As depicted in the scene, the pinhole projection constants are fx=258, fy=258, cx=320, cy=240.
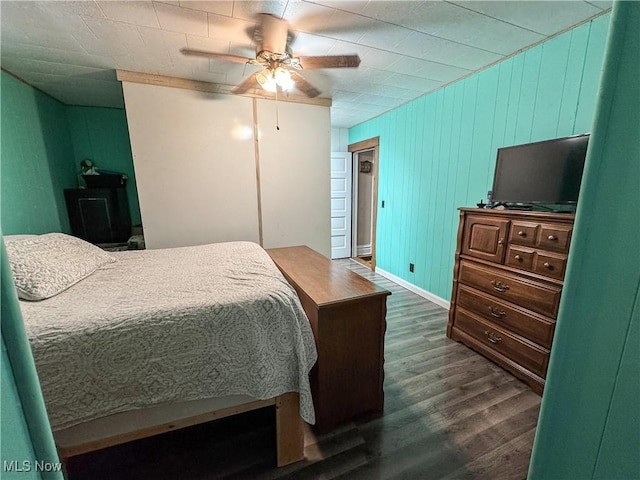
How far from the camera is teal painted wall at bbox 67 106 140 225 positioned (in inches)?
129

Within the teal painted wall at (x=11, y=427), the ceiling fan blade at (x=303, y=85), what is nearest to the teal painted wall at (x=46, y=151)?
the ceiling fan blade at (x=303, y=85)

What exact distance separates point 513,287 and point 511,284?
0.08 feet

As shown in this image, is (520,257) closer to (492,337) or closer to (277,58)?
(492,337)

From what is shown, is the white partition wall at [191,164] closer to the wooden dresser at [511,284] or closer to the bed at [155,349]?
the bed at [155,349]

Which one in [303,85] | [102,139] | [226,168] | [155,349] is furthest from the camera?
[102,139]

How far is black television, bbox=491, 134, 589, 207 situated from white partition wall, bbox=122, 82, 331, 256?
192 cm

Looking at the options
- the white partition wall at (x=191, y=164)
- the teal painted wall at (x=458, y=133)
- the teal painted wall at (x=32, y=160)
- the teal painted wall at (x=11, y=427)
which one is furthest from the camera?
the white partition wall at (x=191, y=164)

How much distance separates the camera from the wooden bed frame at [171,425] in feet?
3.37

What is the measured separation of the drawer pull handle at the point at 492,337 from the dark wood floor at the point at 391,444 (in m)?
0.25

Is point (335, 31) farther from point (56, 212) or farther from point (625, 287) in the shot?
point (56, 212)

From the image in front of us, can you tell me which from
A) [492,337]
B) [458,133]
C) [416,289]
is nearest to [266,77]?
[458,133]

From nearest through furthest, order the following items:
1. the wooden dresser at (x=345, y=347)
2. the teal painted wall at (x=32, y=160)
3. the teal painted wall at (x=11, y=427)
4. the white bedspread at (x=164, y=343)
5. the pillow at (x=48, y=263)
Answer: the teal painted wall at (x=11, y=427) → the white bedspread at (x=164, y=343) → the pillow at (x=48, y=263) → the wooden dresser at (x=345, y=347) → the teal painted wall at (x=32, y=160)

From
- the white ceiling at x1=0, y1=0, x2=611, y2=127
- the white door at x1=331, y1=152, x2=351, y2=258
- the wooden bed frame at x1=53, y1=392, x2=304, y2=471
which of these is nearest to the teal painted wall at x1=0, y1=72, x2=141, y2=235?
the white ceiling at x1=0, y1=0, x2=611, y2=127

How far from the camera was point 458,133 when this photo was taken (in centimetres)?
269
